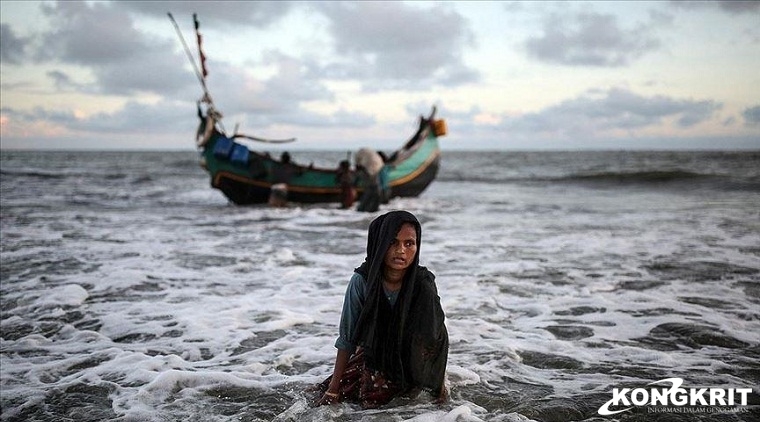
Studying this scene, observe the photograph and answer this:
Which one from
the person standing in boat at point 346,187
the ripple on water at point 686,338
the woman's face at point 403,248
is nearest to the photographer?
the woman's face at point 403,248

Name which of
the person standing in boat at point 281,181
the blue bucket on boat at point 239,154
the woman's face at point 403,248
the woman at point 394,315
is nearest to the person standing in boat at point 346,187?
the person standing in boat at point 281,181

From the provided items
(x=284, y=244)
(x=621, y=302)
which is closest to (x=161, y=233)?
(x=284, y=244)

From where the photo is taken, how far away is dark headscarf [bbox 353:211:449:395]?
272cm

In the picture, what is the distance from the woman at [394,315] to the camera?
267 cm

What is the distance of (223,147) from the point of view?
15977 millimetres

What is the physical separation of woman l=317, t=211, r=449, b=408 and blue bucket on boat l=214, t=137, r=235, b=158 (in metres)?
13.9

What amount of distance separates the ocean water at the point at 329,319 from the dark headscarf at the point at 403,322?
0.35m

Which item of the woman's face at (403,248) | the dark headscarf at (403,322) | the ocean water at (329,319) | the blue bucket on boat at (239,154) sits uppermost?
the blue bucket on boat at (239,154)

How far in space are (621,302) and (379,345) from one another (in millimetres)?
3607

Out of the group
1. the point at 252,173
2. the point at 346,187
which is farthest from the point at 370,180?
the point at 252,173

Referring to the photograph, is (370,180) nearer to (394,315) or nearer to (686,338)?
(686,338)

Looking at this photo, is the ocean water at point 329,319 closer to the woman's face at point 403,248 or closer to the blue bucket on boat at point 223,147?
the woman's face at point 403,248

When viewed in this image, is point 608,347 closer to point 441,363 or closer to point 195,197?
point 441,363

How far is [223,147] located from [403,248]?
46.8ft
